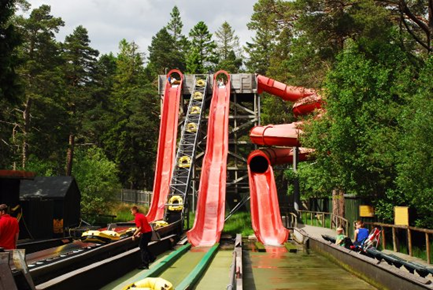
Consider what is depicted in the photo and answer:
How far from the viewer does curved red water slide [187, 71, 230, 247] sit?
22.3 metres

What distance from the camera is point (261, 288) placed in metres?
11.9

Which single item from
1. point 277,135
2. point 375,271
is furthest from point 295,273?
point 277,135

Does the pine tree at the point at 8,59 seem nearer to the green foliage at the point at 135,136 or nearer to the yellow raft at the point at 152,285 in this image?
the yellow raft at the point at 152,285

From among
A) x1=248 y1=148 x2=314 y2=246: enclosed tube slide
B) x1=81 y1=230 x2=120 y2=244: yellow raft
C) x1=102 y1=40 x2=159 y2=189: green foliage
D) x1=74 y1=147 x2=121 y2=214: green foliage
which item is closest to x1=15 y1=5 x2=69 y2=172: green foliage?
x1=74 y1=147 x2=121 y2=214: green foliage

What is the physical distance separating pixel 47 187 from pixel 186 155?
7.94 meters

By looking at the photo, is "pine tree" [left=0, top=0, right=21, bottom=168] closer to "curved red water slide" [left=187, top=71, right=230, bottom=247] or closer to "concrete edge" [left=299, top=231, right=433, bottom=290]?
"curved red water slide" [left=187, top=71, right=230, bottom=247]

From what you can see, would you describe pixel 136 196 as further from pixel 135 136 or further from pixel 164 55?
pixel 164 55

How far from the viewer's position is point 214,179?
2678 cm

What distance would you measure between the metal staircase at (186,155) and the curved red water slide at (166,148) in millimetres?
781

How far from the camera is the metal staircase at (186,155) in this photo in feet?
82.1

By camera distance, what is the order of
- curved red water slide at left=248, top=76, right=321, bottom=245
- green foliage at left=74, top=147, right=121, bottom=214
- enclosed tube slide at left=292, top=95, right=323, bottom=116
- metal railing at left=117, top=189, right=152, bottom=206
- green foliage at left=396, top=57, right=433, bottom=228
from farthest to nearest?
metal railing at left=117, top=189, right=152, bottom=206 → green foliage at left=74, top=147, right=121, bottom=214 → enclosed tube slide at left=292, top=95, right=323, bottom=116 → curved red water slide at left=248, top=76, right=321, bottom=245 → green foliage at left=396, top=57, right=433, bottom=228

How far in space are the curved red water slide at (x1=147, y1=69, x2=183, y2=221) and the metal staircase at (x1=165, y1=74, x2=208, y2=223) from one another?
30.8 inches

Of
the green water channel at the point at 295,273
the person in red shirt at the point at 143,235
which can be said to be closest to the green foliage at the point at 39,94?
the green water channel at the point at 295,273

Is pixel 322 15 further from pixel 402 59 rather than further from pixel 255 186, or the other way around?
pixel 255 186
